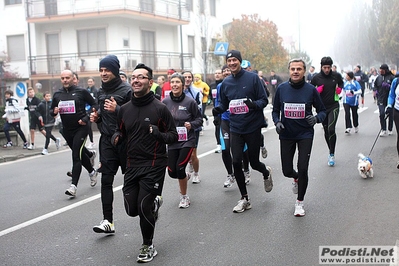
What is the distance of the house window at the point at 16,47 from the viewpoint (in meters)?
32.0

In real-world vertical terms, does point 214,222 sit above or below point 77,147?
below

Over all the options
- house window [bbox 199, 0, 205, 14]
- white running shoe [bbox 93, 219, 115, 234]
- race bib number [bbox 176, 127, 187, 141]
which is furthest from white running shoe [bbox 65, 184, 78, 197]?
house window [bbox 199, 0, 205, 14]

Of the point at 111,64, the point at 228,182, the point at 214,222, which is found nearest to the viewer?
the point at 111,64

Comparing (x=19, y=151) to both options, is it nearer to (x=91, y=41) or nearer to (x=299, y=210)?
(x=299, y=210)

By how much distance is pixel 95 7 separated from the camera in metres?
29.1

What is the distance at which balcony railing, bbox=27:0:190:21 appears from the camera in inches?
1132

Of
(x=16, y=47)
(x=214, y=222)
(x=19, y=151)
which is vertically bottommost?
(x=19, y=151)

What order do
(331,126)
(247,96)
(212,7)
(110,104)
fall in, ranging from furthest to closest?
(212,7), (331,126), (247,96), (110,104)

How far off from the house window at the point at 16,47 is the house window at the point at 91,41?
153 inches

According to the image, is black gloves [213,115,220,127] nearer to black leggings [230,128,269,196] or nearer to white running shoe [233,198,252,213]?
black leggings [230,128,269,196]

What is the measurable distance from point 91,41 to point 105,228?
25314 millimetres

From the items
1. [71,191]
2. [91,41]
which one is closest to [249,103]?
[71,191]

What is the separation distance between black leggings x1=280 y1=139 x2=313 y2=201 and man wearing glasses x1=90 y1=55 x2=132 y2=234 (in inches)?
82.7

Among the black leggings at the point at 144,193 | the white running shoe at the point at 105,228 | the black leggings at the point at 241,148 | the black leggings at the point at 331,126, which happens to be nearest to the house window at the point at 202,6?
the black leggings at the point at 331,126
